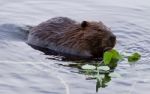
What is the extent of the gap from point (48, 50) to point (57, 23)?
0.42 metres

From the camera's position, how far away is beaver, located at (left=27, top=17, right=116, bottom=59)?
729 centimetres

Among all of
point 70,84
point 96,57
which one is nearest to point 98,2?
point 96,57

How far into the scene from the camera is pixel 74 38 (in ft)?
24.5

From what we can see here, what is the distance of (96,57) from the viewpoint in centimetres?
741

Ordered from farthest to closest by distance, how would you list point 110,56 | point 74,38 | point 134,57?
point 74,38 < point 134,57 < point 110,56

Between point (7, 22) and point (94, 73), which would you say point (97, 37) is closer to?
point (94, 73)

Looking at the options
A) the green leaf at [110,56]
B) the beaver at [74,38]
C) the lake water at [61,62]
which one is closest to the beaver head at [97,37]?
the beaver at [74,38]

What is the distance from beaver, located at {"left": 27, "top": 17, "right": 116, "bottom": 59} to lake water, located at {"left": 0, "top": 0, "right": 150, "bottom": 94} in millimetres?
262

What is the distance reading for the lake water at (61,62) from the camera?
19.7 ft

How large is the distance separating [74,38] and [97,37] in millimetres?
348

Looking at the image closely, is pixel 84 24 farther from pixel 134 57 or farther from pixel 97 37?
pixel 134 57

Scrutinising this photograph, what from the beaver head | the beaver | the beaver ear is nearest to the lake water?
the beaver

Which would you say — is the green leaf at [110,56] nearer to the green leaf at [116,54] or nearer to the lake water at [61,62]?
the green leaf at [116,54]

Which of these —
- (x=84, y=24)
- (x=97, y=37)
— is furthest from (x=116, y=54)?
(x=84, y=24)
